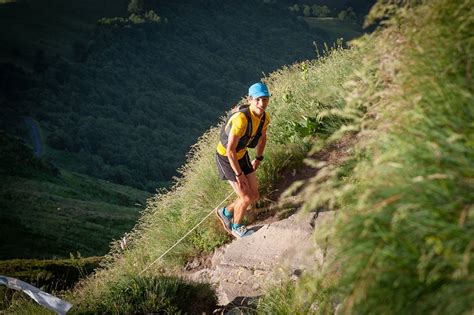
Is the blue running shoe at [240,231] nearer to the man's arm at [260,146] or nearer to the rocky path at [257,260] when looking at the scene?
the rocky path at [257,260]

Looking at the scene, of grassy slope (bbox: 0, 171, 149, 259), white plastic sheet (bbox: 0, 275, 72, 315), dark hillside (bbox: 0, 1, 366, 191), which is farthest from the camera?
dark hillside (bbox: 0, 1, 366, 191)

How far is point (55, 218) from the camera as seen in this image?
6381 centimetres

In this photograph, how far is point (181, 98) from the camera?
17388cm

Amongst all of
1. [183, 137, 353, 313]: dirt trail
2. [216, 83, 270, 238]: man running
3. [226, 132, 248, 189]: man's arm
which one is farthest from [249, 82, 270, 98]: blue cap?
[183, 137, 353, 313]: dirt trail

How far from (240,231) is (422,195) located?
517 centimetres

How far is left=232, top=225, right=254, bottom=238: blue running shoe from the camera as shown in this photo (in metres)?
8.03

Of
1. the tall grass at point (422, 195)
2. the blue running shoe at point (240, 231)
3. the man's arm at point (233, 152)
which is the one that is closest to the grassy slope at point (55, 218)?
the blue running shoe at point (240, 231)

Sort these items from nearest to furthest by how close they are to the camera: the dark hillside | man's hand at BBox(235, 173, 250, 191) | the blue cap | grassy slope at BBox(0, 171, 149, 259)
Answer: the blue cap < man's hand at BBox(235, 173, 250, 191) < grassy slope at BBox(0, 171, 149, 259) < the dark hillside

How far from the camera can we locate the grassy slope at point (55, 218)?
53844mm

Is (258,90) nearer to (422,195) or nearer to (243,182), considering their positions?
(243,182)

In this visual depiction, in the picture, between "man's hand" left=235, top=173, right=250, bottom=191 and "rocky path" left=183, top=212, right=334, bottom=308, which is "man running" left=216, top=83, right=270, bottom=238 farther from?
"rocky path" left=183, top=212, right=334, bottom=308

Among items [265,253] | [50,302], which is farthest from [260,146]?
[50,302]

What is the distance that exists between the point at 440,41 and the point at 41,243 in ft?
180

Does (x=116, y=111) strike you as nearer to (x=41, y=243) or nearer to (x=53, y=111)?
(x=53, y=111)
